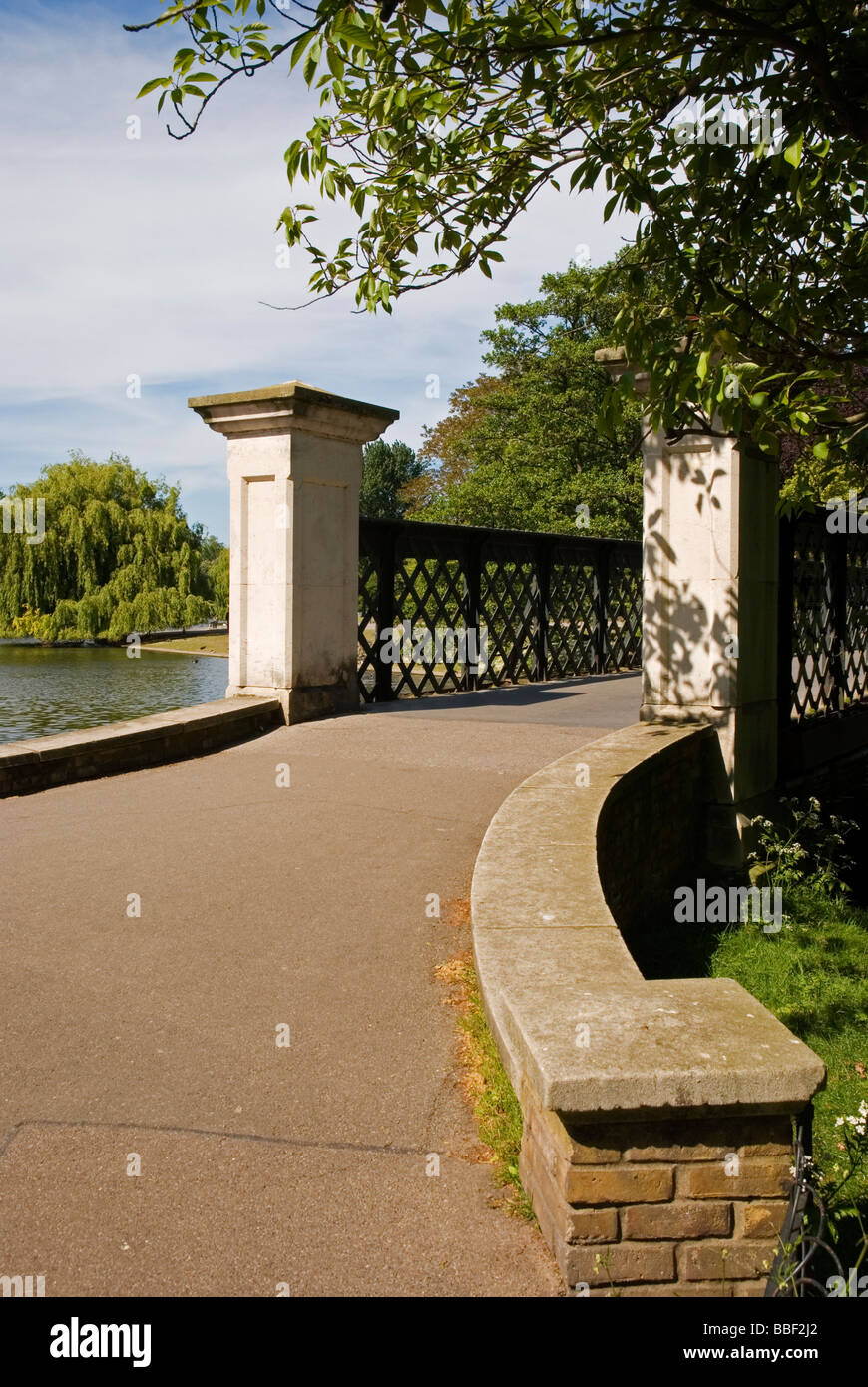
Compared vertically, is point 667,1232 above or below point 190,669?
below

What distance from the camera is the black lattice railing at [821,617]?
875cm

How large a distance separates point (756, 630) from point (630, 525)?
19.1 metres

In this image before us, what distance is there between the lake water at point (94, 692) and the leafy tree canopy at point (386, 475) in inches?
2216

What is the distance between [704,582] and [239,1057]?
5.20 metres

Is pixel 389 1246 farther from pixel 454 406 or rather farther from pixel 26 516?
pixel 454 406

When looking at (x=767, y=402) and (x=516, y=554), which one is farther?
(x=516, y=554)

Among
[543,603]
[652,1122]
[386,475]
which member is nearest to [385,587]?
[543,603]

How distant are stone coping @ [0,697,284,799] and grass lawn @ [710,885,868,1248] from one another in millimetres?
3937

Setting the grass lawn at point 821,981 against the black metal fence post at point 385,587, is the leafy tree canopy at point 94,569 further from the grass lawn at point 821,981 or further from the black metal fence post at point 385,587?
the grass lawn at point 821,981

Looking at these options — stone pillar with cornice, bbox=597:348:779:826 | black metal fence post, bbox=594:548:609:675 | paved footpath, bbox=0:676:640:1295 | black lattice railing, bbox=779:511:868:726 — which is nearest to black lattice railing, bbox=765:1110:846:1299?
paved footpath, bbox=0:676:640:1295

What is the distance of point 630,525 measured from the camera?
26516 millimetres

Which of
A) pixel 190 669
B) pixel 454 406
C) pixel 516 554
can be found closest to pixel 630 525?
pixel 516 554

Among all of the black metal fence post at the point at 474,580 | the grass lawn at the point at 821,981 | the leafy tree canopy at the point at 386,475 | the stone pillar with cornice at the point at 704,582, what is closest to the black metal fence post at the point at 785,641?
the stone pillar with cornice at the point at 704,582

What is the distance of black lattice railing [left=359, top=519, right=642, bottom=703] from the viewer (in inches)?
436
